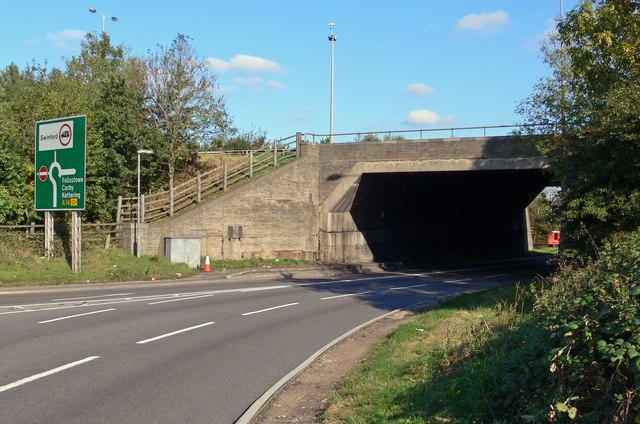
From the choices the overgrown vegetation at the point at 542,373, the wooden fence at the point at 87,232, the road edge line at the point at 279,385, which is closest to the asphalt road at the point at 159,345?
the road edge line at the point at 279,385

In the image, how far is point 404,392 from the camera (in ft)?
23.0

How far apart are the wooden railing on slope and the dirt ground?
64.7 ft

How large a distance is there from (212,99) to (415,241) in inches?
646

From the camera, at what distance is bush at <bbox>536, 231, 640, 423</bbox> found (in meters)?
4.45

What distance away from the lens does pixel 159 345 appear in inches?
436

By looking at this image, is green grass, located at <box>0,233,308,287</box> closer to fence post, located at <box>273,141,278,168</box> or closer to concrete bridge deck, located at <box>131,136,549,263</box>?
concrete bridge deck, located at <box>131,136,549,263</box>

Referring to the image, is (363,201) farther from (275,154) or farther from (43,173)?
(43,173)

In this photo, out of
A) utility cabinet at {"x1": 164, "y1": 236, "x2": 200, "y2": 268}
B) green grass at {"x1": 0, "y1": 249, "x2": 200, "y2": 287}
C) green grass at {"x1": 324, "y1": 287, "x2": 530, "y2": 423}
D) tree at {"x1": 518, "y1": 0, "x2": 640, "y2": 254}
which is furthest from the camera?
utility cabinet at {"x1": 164, "y1": 236, "x2": 200, "y2": 268}

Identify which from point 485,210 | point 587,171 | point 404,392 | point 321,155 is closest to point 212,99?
point 321,155

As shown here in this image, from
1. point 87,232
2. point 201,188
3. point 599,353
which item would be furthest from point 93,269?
point 599,353

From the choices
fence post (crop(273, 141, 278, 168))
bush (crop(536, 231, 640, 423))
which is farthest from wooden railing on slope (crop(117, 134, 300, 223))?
bush (crop(536, 231, 640, 423))

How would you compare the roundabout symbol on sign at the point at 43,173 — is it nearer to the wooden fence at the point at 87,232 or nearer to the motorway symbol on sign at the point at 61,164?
the motorway symbol on sign at the point at 61,164

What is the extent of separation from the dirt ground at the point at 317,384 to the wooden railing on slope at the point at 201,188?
1971cm

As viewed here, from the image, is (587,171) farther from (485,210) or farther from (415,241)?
(485,210)
